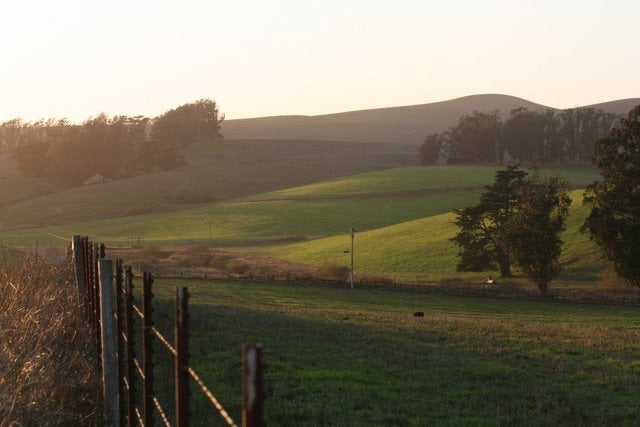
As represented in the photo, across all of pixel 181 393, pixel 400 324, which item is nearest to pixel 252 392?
pixel 181 393

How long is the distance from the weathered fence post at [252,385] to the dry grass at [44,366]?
4915 mm

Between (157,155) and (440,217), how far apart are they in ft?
315

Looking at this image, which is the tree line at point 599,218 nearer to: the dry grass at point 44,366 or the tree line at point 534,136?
the dry grass at point 44,366

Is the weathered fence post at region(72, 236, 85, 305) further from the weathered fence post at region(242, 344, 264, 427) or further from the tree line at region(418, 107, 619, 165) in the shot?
the tree line at region(418, 107, 619, 165)

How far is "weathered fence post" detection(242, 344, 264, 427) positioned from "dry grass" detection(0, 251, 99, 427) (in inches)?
194

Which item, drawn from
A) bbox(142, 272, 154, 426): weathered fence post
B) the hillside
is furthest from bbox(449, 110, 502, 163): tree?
bbox(142, 272, 154, 426): weathered fence post

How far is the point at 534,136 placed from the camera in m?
171

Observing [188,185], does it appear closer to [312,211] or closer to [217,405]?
[312,211]

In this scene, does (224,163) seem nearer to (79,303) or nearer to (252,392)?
(79,303)

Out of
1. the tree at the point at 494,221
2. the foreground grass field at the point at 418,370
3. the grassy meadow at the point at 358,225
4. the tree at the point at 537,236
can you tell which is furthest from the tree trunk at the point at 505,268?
the foreground grass field at the point at 418,370

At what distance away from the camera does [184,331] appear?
505 cm

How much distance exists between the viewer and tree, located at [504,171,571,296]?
203ft

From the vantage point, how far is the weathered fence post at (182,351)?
4.87 metres

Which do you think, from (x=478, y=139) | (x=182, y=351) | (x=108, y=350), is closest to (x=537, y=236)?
(x=108, y=350)
